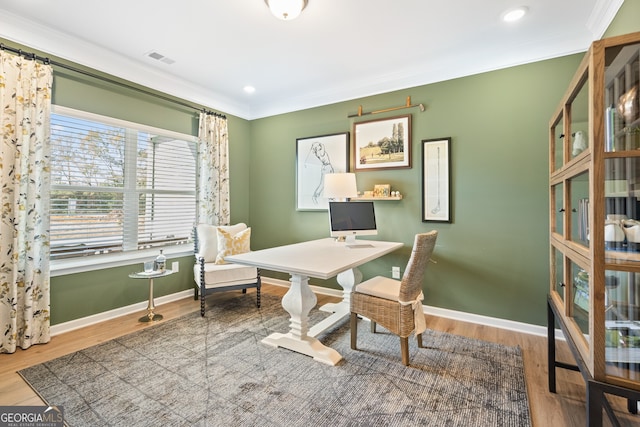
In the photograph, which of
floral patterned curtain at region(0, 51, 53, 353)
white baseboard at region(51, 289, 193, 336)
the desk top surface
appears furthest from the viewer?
white baseboard at region(51, 289, 193, 336)

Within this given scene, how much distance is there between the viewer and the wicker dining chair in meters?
2.05

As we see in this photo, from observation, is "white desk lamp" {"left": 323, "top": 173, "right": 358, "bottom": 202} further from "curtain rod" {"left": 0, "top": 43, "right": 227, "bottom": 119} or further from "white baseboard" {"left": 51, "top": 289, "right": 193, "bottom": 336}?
"white baseboard" {"left": 51, "top": 289, "right": 193, "bottom": 336}

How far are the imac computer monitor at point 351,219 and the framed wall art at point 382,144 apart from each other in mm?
610

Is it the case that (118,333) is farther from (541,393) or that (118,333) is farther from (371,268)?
(541,393)

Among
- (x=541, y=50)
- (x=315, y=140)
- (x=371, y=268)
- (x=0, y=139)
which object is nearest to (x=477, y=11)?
(x=541, y=50)

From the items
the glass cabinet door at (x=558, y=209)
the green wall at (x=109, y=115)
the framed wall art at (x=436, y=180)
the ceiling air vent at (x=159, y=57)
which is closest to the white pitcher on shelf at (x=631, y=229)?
the glass cabinet door at (x=558, y=209)

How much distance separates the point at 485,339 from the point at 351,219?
5.21ft

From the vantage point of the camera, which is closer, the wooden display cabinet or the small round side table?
the wooden display cabinet

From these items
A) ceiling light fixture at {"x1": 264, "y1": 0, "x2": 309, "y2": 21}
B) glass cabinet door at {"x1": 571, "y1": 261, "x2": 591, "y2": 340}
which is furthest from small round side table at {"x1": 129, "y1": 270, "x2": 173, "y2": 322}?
glass cabinet door at {"x1": 571, "y1": 261, "x2": 591, "y2": 340}

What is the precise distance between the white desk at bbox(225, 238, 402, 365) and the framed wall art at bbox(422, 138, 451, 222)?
2.52 ft

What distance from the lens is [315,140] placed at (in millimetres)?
3926

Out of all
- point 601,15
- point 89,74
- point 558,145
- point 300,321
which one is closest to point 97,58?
point 89,74

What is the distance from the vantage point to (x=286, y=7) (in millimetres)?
2061

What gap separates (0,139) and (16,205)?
51cm
